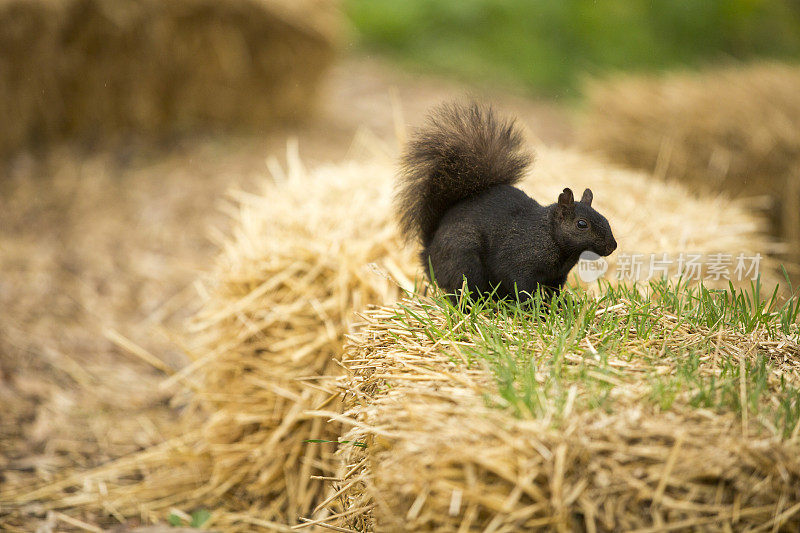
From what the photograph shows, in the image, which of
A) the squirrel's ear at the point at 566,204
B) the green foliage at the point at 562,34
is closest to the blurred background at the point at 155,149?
the squirrel's ear at the point at 566,204

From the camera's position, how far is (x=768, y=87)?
4.93 metres

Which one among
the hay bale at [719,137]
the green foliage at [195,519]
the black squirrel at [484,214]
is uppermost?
the hay bale at [719,137]

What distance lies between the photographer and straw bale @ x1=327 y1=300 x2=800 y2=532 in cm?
113

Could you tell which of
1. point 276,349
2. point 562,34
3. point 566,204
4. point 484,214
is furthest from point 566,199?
point 562,34

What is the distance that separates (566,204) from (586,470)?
683 mm

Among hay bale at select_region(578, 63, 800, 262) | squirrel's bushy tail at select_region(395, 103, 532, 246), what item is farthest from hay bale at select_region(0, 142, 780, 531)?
hay bale at select_region(578, 63, 800, 262)

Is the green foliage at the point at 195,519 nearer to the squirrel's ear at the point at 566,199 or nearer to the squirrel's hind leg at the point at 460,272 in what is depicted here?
the squirrel's hind leg at the point at 460,272

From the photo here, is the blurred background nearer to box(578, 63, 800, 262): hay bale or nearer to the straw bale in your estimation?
box(578, 63, 800, 262): hay bale

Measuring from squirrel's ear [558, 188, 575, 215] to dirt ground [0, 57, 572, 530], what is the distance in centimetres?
81

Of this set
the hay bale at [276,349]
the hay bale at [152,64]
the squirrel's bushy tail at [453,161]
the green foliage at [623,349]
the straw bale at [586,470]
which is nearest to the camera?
the straw bale at [586,470]

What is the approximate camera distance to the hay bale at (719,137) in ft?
14.3

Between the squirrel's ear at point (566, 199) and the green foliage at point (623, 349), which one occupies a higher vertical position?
the squirrel's ear at point (566, 199)

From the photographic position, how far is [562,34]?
30.9ft

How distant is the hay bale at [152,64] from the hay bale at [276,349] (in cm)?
323
